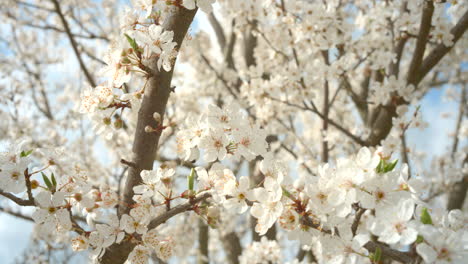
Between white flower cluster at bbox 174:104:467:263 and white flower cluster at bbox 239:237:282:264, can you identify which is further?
white flower cluster at bbox 239:237:282:264

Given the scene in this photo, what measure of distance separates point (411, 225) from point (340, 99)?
4.59 m

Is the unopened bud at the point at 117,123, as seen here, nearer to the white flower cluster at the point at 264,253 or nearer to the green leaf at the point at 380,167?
the green leaf at the point at 380,167

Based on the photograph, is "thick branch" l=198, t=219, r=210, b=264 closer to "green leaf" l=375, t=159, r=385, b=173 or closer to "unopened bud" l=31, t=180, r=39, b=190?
"unopened bud" l=31, t=180, r=39, b=190

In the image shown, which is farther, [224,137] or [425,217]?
[224,137]

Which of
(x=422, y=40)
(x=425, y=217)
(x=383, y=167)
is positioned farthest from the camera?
(x=422, y=40)

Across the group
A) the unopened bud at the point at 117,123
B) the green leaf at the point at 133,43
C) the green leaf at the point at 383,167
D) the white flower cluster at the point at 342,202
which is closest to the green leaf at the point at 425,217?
the white flower cluster at the point at 342,202

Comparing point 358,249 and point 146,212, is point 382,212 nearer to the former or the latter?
point 358,249

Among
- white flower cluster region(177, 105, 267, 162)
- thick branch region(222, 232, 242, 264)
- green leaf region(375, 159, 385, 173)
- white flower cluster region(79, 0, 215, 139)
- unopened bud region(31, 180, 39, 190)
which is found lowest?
thick branch region(222, 232, 242, 264)

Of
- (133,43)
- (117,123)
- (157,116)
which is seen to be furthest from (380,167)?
(117,123)

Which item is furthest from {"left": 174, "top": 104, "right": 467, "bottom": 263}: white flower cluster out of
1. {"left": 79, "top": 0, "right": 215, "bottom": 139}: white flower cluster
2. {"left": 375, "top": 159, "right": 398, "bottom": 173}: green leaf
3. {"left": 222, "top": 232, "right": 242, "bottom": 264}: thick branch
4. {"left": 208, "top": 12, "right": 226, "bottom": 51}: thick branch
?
{"left": 208, "top": 12, "right": 226, "bottom": 51}: thick branch

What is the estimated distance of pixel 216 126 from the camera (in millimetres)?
1489

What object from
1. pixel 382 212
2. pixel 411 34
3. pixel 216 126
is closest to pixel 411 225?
pixel 382 212

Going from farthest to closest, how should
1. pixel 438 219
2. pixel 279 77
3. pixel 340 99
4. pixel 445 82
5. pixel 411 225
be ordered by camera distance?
pixel 445 82 → pixel 340 99 → pixel 279 77 → pixel 438 219 → pixel 411 225

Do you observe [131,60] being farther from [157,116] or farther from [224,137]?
[224,137]
